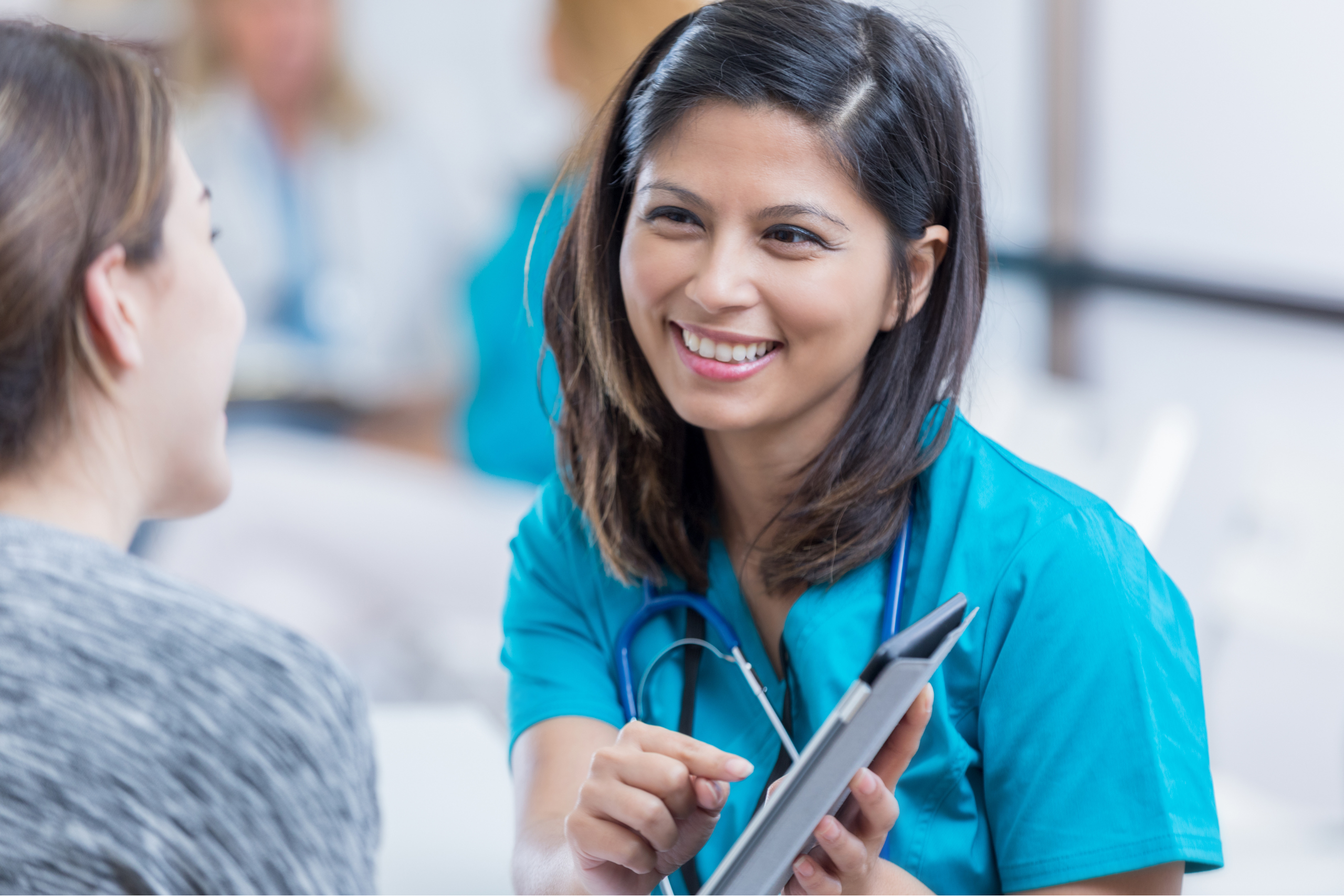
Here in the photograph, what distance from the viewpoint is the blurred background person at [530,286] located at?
2127 mm

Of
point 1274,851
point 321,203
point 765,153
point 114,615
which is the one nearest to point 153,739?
point 114,615

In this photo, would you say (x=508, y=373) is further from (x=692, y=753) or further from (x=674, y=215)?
(x=692, y=753)

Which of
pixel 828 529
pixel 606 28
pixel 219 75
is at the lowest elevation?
pixel 828 529

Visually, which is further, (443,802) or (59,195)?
(443,802)

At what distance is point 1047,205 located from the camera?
3.20m

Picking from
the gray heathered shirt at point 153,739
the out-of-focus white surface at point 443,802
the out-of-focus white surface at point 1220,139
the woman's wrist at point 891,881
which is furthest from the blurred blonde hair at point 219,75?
the woman's wrist at point 891,881

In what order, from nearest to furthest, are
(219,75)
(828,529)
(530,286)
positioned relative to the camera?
(828,529)
(530,286)
(219,75)

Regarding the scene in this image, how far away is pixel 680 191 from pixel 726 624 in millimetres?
345

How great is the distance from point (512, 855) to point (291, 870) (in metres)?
0.31

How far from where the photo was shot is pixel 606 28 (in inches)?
84.8

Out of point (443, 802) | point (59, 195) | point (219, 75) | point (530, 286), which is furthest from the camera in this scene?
point (219, 75)

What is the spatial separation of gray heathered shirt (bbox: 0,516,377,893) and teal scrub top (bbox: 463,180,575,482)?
1.49 metres

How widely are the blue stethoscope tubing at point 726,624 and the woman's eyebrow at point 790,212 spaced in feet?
0.80

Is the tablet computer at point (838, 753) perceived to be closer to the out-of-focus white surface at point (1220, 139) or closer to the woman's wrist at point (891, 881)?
the woman's wrist at point (891, 881)
